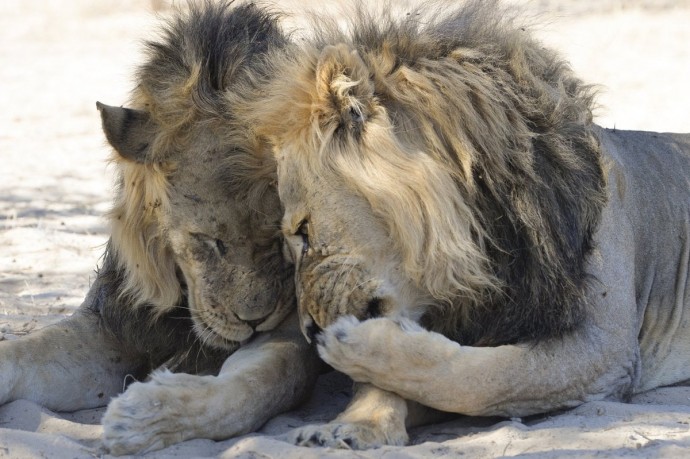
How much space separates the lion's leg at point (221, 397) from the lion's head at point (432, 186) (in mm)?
281

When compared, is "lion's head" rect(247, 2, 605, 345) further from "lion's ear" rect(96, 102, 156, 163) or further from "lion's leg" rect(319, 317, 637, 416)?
"lion's ear" rect(96, 102, 156, 163)

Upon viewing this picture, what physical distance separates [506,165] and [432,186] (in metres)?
0.27

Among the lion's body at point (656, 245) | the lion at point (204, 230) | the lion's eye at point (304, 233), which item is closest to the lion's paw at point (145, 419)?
the lion at point (204, 230)

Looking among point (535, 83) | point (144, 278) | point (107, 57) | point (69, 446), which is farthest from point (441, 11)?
point (107, 57)

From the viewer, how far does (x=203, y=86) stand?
4125 millimetres

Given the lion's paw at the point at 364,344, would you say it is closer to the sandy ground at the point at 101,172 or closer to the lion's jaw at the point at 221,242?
the sandy ground at the point at 101,172

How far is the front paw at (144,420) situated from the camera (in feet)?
11.5

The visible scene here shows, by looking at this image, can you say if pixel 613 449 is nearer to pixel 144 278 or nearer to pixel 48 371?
pixel 144 278

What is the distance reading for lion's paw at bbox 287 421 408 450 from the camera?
3.52m

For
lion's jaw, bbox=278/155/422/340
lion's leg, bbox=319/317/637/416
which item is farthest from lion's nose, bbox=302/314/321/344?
lion's leg, bbox=319/317/637/416

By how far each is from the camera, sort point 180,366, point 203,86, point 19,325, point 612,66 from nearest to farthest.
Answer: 1. point 203,86
2. point 180,366
3. point 19,325
4. point 612,66

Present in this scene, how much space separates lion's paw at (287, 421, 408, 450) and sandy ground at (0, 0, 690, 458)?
0.28ft

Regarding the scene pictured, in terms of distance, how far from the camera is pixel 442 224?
12.2 ft

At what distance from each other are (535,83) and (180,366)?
65.3 inches
